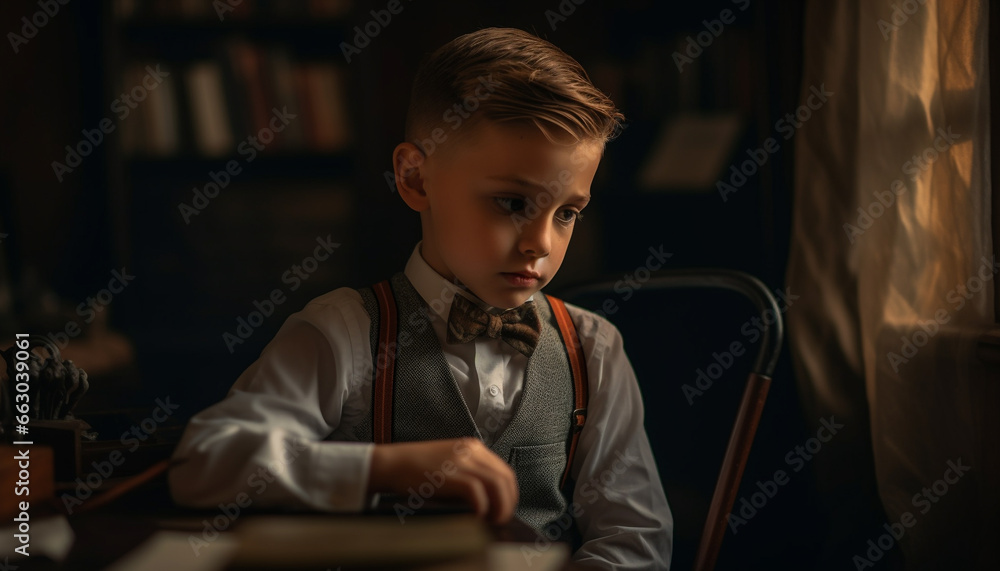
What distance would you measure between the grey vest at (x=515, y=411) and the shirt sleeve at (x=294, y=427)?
0.04 metres

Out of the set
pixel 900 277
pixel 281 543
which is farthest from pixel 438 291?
pixel 900 277

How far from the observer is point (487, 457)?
2.56ft

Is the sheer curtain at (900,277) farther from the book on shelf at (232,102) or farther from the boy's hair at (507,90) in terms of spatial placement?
the book on shelf at (232,102)

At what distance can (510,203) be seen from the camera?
3.31ft

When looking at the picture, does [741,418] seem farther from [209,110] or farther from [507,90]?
[209,110]

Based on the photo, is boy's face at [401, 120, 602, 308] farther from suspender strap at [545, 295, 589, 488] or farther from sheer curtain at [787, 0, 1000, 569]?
sheer curtain at [787, 0, 1000, 569]

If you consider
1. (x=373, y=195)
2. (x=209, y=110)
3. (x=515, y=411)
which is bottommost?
(x=515, y=411)

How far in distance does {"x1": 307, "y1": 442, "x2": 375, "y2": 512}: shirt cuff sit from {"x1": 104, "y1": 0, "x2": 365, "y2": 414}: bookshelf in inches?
35.6

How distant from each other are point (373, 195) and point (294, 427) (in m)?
0.81

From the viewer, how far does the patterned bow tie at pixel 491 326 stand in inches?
43.4

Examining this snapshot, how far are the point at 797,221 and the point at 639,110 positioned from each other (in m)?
0.39

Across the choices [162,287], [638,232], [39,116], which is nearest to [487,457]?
[638,232]

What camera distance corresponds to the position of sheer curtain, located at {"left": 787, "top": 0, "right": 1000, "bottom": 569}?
3.94 feet

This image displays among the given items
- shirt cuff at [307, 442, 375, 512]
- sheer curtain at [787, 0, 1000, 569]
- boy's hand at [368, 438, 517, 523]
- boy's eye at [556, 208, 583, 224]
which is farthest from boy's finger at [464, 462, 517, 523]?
sheer curtain at [787, 0, 1000, 569]
